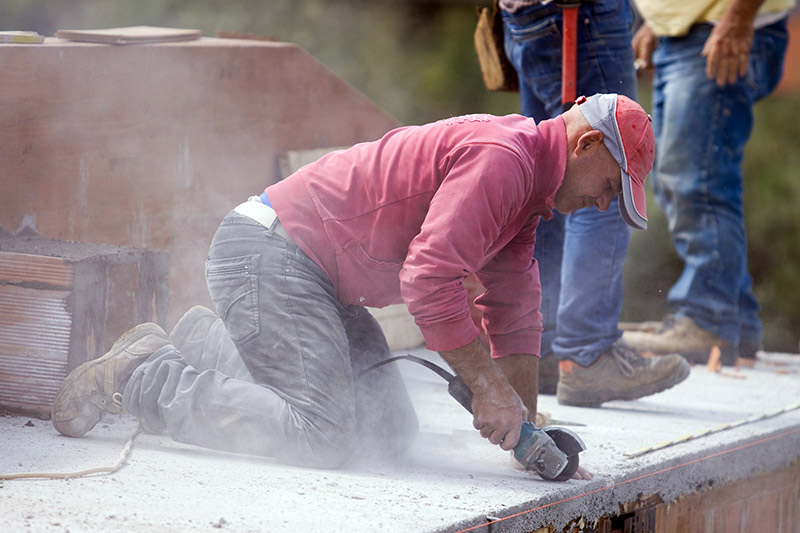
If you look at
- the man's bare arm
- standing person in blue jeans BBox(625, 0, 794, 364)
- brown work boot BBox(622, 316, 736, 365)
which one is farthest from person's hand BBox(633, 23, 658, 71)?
the man's bare arm

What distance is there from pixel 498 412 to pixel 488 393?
0.05 metres

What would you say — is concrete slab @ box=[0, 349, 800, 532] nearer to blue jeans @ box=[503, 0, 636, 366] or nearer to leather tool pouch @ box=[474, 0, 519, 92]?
blue jeans @ box=[503, 0, 636, 366]

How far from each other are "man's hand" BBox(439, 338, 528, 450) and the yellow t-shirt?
2.17 meters

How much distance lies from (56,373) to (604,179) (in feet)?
5.19

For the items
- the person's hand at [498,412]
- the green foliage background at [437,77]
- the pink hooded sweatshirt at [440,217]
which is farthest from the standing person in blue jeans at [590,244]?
the green foliage background at [437,77]

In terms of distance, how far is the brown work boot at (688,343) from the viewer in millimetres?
3977

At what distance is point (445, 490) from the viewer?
2.22 metres

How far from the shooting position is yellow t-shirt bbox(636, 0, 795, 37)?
12.5 ft

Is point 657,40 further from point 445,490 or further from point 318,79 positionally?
point 445,490

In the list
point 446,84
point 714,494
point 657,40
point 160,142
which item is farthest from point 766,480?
point 446,84

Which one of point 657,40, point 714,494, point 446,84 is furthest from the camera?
point 446,84

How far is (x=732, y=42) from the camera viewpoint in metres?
3.70

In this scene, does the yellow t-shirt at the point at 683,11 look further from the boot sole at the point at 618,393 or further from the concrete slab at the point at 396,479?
the concrete slab at the point at 396,479

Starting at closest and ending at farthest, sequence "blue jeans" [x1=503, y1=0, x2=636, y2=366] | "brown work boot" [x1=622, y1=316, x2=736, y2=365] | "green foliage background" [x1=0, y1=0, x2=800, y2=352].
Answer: "blue jeans" [x1=503, y1=0, x2=636, y2=366] → "brown work boot" [x1=622, y1=316, x2=736, y2=365] → "green foliage background" [x1=0, y1=0, x2=800, y2=352]
